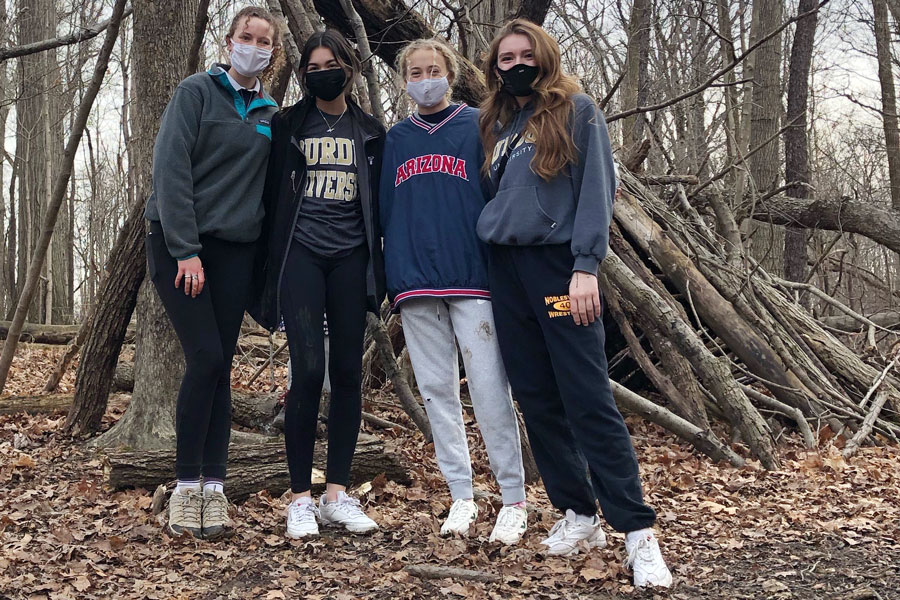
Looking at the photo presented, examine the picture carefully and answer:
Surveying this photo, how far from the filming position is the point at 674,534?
3627 mm

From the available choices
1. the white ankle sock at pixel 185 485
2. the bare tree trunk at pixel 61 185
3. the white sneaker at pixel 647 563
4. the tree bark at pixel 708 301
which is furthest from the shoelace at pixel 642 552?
the bare tree trunk at pixel 61 185

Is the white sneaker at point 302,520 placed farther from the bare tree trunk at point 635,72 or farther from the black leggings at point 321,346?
the bare tree trunk at point 635,72

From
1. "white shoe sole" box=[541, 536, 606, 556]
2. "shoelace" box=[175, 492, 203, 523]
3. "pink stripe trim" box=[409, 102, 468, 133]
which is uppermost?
"pink stripe trim" box=[409, 102, 468, 133]

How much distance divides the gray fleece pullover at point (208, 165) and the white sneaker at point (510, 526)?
166 centimetres

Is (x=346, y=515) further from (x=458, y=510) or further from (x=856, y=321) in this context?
(x=856, y=321)

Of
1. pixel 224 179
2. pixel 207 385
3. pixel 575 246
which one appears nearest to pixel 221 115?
pixel 224 179

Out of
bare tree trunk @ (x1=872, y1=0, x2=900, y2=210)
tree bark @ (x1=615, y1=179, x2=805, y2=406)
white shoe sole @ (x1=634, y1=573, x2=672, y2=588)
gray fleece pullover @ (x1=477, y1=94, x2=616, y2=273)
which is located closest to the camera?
white shoe sole @ (x1=634, y1=573, x2=672, y2=588)

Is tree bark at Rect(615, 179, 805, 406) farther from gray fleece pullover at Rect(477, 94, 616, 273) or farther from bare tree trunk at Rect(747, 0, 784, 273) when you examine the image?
bare tree trunk at Rect(747, 0, 784, 273)

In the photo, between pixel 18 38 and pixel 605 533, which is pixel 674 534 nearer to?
pixel 605 533

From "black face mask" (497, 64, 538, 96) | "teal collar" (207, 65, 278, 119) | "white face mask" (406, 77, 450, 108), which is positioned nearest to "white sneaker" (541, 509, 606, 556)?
"black face mask" (497, 64, 538, 96)

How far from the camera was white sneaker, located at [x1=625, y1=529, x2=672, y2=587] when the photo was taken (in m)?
2.81

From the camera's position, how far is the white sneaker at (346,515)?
3.52 m

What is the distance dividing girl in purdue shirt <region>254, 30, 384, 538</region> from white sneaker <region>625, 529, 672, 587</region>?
4.05 ft

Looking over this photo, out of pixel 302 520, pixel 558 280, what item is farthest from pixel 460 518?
pixel 558 280
